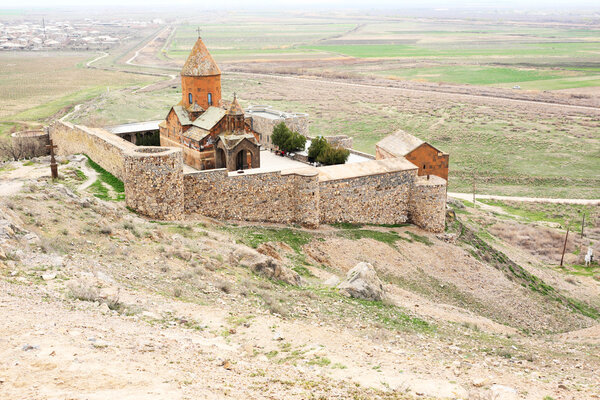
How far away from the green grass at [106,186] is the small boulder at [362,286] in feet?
30.9

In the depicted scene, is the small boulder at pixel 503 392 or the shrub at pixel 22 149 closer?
the small boulder at pixel 503 392

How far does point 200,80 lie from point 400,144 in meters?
10.4

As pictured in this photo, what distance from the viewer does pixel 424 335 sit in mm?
12875

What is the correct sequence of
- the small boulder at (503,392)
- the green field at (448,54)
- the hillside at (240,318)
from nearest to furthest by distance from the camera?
1. the hillside at (240,318)
2. the small boulder at (503,392)
3. the green field at (448,54)

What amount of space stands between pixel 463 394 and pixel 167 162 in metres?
13.5

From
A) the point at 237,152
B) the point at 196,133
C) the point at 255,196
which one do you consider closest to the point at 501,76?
the point at 196,133

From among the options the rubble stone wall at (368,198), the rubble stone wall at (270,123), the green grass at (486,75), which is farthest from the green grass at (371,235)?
the green grass at (486,75)

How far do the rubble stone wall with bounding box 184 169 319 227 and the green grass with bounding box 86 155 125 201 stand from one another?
8.49 feet

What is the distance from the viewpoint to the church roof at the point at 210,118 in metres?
26.7

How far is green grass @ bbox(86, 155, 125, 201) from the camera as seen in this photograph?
68.5 feet

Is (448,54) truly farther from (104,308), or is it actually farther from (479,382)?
(104,308)

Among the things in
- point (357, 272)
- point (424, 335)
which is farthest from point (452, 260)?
point (424, 335)

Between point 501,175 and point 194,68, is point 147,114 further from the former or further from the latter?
point 501,175

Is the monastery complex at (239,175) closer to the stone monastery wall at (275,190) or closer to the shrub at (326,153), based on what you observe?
the stone monastery wall at (275,190)
